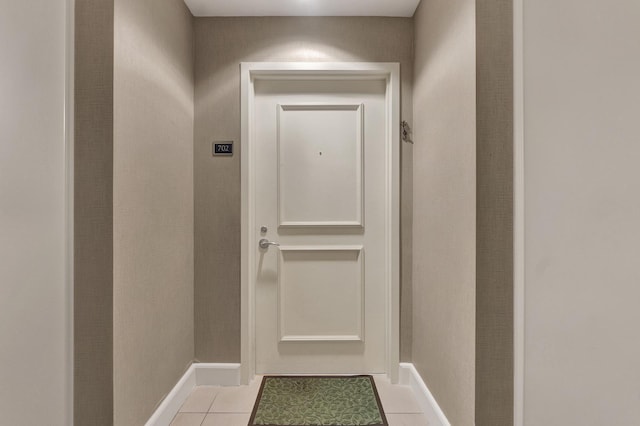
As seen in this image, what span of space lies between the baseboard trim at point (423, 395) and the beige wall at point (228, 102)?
43cm

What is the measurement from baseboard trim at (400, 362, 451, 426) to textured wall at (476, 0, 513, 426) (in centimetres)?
94

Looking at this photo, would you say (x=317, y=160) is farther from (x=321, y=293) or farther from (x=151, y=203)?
(x=151, y=203)

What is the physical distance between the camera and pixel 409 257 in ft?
7.45

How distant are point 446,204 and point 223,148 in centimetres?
139

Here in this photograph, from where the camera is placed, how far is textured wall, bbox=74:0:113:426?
0.98 m

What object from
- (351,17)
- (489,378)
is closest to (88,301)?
(489,378)
